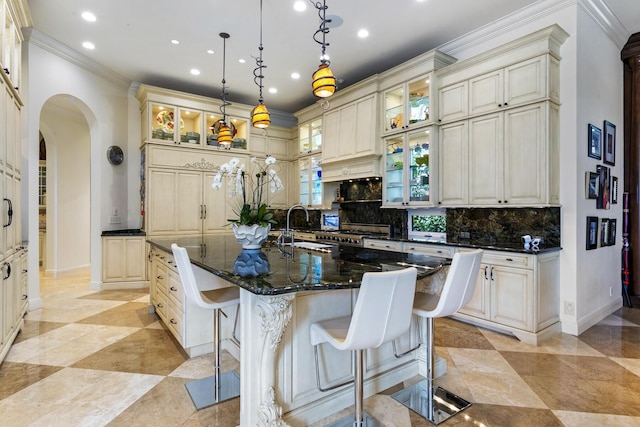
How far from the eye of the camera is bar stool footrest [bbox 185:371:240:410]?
2.18m

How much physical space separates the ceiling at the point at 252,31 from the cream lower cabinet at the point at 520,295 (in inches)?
104

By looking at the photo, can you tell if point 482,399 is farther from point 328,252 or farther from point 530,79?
point 530,79

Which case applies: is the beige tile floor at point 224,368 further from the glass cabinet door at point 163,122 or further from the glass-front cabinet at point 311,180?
the glass-front cabinet at point 311,180

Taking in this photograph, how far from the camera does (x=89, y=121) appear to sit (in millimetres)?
5270

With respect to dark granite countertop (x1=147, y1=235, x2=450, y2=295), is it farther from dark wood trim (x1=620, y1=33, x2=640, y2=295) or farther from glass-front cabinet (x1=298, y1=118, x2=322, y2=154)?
dark wood trim (x1=620, y1=33, x2=640, y2=295)

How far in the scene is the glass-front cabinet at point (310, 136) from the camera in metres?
6.20

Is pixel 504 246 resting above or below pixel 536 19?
below

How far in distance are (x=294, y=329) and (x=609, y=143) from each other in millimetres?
4309

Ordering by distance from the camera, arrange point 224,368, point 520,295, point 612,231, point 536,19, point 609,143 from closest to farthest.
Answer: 1. point 224,368
2. point 520,295
3. point 536,19
4. point 609,143
5. point 612,231

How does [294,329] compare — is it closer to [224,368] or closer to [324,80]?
[224,368]

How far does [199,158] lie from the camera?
5.81 meters

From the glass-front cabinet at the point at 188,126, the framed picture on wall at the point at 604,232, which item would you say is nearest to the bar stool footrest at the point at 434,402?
the framed picture on wall at the point at 604,232

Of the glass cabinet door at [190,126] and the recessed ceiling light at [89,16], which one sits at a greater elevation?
the recessed ceiling light at [89,16]

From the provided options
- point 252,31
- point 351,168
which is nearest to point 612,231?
point 351,168
